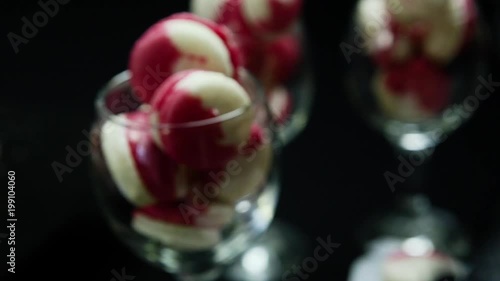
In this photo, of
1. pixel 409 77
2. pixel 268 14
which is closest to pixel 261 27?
pixel 268 14

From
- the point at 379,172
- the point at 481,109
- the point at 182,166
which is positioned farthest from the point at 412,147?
the point at 182,166

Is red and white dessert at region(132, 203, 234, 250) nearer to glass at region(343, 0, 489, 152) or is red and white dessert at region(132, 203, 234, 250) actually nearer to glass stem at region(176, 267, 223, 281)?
glass stem at region(176, 267, 223, 281)

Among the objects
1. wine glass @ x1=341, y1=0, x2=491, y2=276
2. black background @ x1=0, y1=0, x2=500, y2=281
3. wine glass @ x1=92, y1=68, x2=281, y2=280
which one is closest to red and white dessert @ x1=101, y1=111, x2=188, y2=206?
wine glass @ x1=92, y1=68, x2=281, y2=280

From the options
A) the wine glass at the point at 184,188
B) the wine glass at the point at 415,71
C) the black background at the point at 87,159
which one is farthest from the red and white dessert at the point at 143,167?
the wine glass at the point at 415,71

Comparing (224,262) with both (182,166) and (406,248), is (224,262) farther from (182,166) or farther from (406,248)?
(406,248)

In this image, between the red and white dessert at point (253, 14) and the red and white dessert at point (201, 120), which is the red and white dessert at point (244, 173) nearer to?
the red and white dessert at point (201, 120)

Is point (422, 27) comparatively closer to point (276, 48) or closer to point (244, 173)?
point (276, 48)
